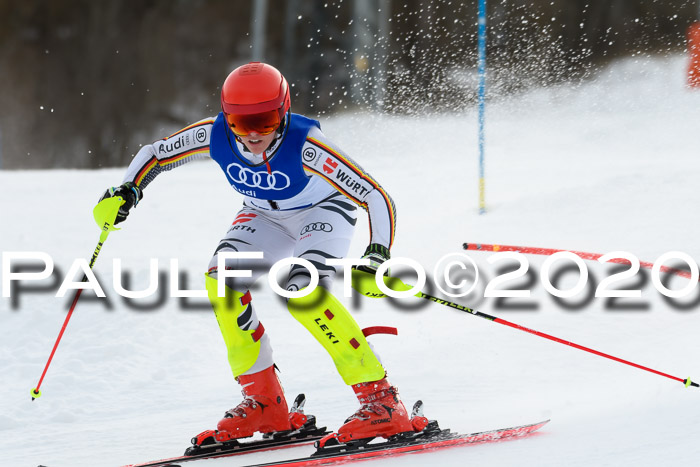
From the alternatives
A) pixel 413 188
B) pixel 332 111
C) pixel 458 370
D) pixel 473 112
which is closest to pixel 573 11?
pixel 332 111

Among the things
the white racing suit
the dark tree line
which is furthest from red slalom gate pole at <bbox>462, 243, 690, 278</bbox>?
Result: the dark tree line

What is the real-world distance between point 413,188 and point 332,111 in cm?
969

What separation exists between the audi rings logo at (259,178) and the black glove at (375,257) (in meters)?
0.48

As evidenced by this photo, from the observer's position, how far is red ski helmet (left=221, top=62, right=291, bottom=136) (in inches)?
129

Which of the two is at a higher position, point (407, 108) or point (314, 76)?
point (314, 76)

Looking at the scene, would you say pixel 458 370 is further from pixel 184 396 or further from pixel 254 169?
pixel 254 169

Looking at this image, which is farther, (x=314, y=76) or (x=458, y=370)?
(x=314, y=76)

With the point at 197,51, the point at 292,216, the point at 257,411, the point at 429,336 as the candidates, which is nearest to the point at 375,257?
the point at 292,216

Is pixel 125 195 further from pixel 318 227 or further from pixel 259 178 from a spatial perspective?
pixel 318 227

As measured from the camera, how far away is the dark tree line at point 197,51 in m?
19.9

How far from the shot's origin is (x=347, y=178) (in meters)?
3.42

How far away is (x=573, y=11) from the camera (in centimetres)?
2042

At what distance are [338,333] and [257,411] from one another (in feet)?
1.90

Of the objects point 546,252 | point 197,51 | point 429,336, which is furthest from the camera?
point 197,51
